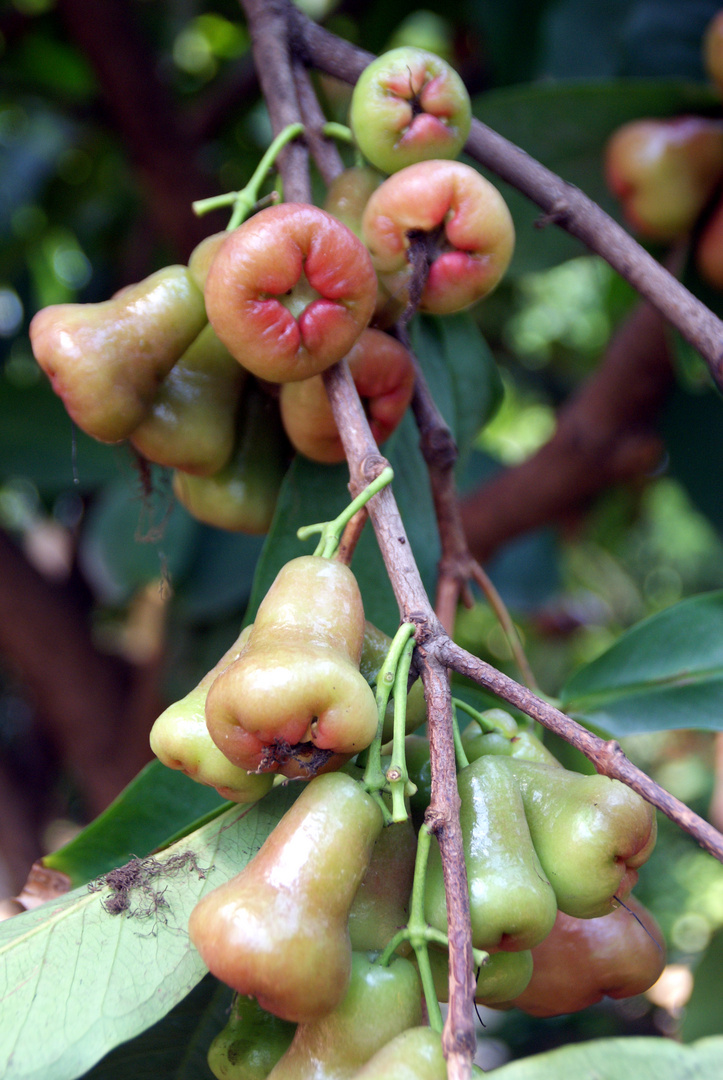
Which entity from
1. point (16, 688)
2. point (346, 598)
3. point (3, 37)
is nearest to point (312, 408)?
point (346, 598)

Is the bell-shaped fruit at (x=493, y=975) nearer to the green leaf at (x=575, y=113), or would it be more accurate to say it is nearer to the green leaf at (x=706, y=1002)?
the green leaf at (x=706, y=1002)

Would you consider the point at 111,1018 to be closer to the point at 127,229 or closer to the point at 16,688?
the point at 127,229

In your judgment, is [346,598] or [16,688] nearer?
[346,598]

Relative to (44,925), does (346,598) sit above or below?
above

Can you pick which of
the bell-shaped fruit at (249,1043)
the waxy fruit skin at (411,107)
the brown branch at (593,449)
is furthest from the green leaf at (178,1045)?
the brown branch at (593,449)

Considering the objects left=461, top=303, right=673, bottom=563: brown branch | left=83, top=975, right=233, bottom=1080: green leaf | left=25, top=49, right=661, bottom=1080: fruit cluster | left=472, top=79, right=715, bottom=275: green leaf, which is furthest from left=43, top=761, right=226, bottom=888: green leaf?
left=461, top=303, right=673, bottom=563: brown branch

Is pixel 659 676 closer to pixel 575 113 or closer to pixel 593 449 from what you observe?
pixel 575 113

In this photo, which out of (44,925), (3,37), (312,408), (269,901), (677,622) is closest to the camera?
(269,901)

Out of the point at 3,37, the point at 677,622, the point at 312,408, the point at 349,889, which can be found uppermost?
the point at 3,37

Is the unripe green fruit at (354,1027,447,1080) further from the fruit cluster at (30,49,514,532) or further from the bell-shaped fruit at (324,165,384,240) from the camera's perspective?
the bell-shaped fruit at (324,165,384,240)
